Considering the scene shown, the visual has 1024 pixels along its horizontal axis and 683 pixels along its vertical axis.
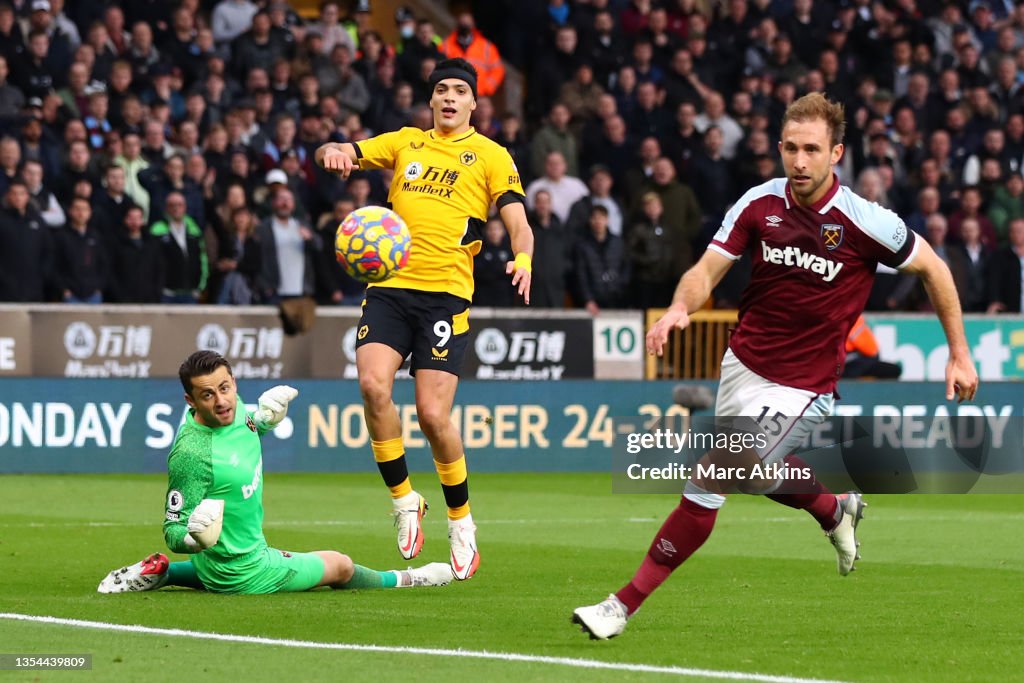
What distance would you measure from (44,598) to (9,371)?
970 centimetres

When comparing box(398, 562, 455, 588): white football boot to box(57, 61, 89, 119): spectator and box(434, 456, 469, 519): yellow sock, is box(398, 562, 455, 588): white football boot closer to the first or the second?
box(434, 456, 469, 519): yellow sock

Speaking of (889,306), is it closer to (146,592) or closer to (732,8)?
(732,8)

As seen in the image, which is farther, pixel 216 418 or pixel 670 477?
pixel 670 477

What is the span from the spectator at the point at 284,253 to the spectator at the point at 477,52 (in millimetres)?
4523

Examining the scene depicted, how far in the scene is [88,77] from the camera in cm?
1995

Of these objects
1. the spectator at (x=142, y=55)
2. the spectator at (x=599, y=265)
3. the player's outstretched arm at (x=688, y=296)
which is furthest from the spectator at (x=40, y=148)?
the player's outstretched arm at (x=688, y=296)

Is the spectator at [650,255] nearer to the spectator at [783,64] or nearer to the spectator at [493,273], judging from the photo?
the spectator at [493,273]

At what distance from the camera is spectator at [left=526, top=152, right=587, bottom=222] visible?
21.0m

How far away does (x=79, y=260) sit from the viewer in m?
18.5

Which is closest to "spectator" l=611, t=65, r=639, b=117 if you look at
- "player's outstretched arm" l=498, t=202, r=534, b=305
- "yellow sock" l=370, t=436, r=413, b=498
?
"player's outstretched arm" l=498, t=202, r=534, b=305

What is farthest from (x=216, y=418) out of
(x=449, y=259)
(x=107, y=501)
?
(x=107, y=501)

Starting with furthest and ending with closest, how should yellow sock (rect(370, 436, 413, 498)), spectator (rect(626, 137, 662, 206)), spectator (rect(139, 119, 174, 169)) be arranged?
spectator (rect(626, 137, 662, 206)), spectator (rect(139, 119, 174, 169)), yellow sock (rect(370, 436, 413, 498))

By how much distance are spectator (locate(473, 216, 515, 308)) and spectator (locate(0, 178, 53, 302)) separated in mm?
4726

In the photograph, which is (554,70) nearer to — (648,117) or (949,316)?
(648,117)
